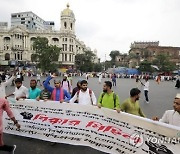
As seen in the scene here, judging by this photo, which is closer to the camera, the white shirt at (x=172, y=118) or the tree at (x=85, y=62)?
the white shirt at (x=172, y=118)

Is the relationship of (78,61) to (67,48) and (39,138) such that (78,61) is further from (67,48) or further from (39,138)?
(39,138)

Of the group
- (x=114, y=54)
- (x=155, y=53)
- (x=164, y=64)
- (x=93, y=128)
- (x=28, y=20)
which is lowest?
(x=93, y=128)

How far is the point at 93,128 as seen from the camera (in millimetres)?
4930

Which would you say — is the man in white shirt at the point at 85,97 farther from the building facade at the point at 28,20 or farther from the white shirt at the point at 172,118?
the building facade at the point at 28,20

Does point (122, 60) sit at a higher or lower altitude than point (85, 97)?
higher

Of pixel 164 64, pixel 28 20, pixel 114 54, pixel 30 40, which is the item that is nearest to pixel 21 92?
pixel 164 64

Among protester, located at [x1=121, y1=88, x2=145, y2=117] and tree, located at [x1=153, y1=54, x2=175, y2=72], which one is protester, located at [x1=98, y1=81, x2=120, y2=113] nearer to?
protester, located at [x1=121, y1=88, x2=145, y2=117]

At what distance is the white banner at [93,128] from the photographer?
12.9 feet

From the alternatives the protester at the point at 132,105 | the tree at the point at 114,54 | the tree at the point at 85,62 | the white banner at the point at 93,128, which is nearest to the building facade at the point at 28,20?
Answer: the tree at the point at 114,54

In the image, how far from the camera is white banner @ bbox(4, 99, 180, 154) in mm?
3918

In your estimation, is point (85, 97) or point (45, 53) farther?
point (45, 53)

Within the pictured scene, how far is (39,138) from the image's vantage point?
5.62 metres

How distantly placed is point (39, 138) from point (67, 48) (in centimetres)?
9858

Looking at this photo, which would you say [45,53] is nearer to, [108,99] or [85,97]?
[85,97]
